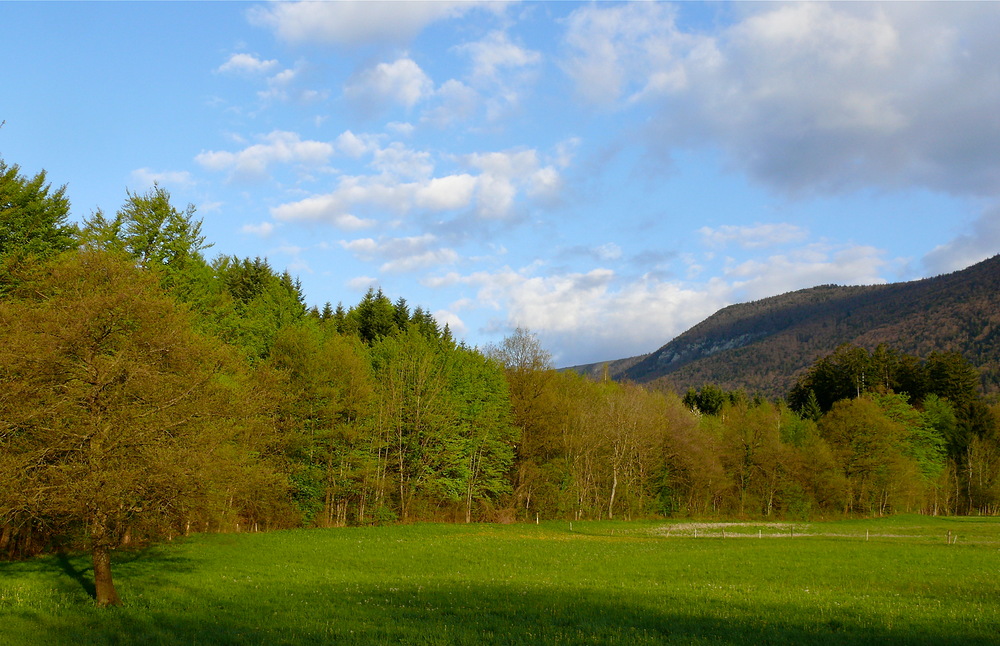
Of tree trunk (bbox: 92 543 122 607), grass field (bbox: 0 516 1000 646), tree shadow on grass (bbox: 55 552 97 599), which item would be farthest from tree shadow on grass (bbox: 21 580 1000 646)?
tree shadow on grass (bbox: 55 552 97 599)

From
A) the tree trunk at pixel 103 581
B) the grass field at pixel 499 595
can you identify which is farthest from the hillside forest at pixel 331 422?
the grass field at pixel 499 595

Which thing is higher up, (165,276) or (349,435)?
(165,276)

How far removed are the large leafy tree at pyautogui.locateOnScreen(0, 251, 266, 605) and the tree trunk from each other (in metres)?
0.03

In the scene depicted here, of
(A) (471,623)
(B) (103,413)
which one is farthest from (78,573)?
(A) (471,623)

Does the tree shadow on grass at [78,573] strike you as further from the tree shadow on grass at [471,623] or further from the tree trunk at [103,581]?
the tree shadow on grass at [471,623]

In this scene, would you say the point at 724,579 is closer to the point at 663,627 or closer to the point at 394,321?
the point at 663,627

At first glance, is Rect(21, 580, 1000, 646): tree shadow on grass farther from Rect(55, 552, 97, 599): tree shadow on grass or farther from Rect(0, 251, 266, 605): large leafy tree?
Rect(0, 251, 266, 605): large leafy tree

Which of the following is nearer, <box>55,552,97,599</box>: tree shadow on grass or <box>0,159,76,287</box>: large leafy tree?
<box>55,552,97,599</box>: tree shadow on grass

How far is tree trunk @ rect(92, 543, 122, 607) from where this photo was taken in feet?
57.9

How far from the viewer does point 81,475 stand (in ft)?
53.5

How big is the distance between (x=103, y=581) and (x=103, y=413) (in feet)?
16.1

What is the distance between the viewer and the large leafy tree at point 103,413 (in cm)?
1611

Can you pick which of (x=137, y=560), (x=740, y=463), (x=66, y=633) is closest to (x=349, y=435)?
(x=137, y=560)

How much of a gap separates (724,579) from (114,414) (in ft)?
77.0
